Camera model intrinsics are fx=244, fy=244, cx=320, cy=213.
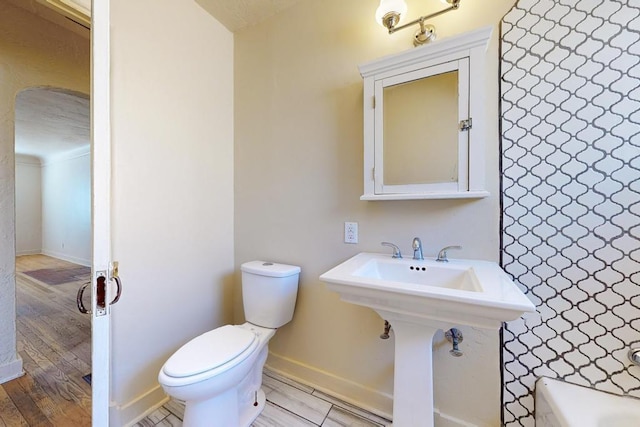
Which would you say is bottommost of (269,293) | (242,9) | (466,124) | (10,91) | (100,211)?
(269,293)

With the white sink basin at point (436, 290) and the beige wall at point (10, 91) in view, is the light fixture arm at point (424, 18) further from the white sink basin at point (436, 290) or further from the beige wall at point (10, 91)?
the beige wall at point (10, 91)

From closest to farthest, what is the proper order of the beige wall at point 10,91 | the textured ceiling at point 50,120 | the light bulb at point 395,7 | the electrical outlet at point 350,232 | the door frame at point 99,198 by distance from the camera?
the door frame at point 99,198 → the light bulb at point 395,7 → the electrical outlet at point 350,232 → the beige wall at point 10,91 → the textured ceiling at point 50,120

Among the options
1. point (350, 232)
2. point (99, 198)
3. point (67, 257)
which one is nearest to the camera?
point (99, 198)

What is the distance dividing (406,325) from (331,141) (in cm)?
106

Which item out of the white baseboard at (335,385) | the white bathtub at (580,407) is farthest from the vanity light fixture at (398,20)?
the white baseboard at (335,385)

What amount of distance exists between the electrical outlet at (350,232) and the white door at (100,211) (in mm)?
1065

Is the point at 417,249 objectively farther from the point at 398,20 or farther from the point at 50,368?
the point at 50,368

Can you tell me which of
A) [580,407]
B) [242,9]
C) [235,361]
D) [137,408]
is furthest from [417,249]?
[242,9]

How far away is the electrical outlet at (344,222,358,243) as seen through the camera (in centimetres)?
142

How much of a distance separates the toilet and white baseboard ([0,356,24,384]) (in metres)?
1.35

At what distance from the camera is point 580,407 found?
2.93 feet

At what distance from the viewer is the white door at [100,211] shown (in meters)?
0.72

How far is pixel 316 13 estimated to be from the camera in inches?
60.1

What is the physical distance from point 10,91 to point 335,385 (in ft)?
9.05
